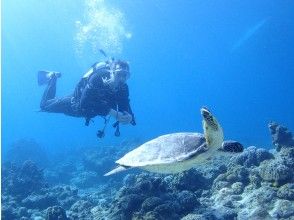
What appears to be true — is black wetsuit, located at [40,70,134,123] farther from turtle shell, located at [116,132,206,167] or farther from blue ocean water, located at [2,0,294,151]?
blue ocean water, located at [2,0,294,151]

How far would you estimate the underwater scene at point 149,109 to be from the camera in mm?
6492

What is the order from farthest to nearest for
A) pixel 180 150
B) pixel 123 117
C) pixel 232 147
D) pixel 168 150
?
1. pixel 123 117
2. pixel 168 150
3. pixel 180 150
4. pixel 232 147

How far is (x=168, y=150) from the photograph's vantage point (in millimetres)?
5195

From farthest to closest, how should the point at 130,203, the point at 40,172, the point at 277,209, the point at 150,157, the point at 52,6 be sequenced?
the point at 52,6 → the point at 40,172 → the point at 130,203 → the point at 277,209 → the point at 150,157

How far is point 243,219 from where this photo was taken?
19.8 ft

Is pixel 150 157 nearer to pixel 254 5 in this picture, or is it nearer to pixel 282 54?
pixel 254 5

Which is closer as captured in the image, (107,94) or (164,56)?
(107,94)

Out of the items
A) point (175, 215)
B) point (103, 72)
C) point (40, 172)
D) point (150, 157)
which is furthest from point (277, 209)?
point (40, 172)

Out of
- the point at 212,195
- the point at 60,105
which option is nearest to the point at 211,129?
the point at 212,195

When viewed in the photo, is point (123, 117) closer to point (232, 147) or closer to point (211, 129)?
point (232, 147)

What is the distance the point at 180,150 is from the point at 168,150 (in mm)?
210

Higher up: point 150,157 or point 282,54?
point 282,54

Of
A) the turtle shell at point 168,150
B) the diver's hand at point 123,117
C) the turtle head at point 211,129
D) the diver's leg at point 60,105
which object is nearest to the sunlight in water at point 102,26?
the diver's leg at point 60,105

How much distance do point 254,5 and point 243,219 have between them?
234ft
